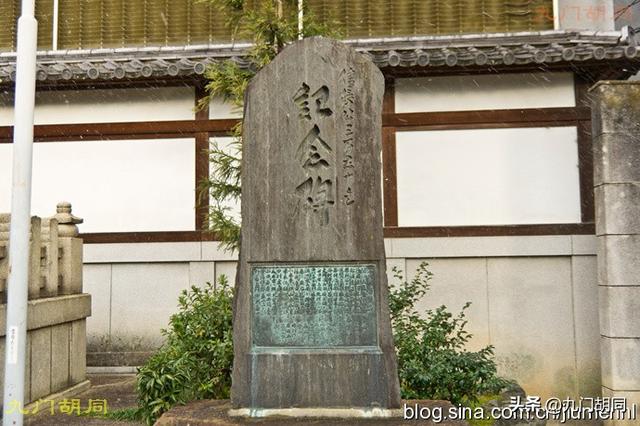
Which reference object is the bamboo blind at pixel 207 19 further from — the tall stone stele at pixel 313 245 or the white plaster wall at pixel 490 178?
the tall stone stele at pixel 313 245

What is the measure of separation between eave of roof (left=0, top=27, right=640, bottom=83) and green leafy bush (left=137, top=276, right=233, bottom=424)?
4.14 meters

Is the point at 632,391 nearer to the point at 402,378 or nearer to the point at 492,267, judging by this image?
Answer: the point at 492,267

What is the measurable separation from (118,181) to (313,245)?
227 inches

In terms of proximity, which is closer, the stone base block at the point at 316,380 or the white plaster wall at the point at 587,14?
the stone base block at the point at 316,380

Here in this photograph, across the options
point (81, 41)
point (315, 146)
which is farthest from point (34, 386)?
point (81, 41)

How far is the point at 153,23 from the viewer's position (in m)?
10.7

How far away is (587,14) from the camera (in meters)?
10.5

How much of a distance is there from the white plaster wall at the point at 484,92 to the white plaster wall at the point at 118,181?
3.77 meters

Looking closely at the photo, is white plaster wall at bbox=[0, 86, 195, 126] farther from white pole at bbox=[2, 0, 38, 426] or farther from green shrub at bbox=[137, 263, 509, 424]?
green shrub at bbox=[137, 263, 509, 424]

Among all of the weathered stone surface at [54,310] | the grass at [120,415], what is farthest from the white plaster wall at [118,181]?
the grass at [120,415]

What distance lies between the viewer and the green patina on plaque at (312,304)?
224 inches

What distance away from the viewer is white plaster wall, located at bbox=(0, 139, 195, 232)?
10.2 meters

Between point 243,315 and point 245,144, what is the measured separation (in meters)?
1.61

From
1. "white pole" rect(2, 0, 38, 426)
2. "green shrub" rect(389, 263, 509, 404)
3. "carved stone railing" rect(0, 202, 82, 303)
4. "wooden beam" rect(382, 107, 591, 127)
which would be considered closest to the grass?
"white pole" rect(2, 0, 38, 426)
